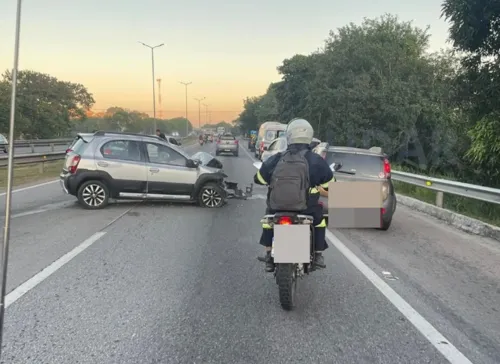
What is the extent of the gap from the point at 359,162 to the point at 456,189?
245cm

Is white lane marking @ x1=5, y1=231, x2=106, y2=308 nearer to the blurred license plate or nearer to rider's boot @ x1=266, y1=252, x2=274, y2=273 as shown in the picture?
rider's boot @ x1=266, y1=252, x2=274, y2=273

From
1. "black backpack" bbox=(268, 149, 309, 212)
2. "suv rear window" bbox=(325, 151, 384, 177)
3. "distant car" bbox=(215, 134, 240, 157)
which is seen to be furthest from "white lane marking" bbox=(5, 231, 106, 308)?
"distant car" bbox=(215, 134, 240, 157)

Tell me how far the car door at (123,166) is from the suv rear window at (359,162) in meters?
4.36

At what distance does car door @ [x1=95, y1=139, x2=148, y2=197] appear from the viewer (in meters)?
10.8

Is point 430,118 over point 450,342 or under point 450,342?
over

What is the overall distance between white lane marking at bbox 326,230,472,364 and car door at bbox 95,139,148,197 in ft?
19.1

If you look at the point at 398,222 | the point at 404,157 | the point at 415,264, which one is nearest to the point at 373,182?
the point at 398,222

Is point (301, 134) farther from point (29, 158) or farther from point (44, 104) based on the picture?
point (44, 104)

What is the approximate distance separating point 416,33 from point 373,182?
29.3 meters

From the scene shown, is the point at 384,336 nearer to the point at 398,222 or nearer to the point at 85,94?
the point at 398,222

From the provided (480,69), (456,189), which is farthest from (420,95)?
(456,189)

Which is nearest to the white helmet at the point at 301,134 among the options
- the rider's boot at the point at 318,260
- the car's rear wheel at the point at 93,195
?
the rider's boot at the point at 318,260

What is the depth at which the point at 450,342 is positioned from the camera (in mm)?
3994

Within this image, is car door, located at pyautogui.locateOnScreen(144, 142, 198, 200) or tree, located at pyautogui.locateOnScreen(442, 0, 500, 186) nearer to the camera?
car door, located at pyautogui.locateOnScreen(144, 142, 198, 200)
